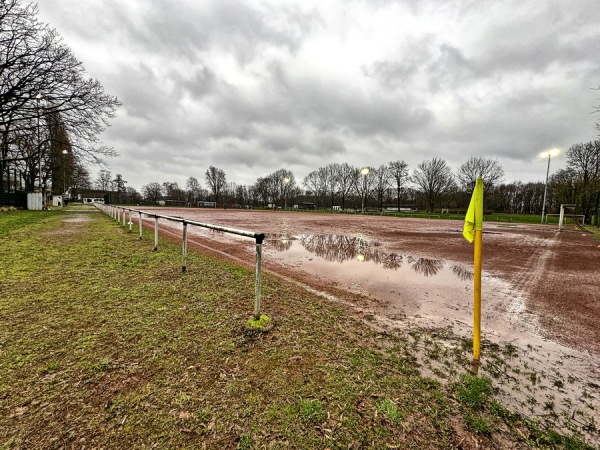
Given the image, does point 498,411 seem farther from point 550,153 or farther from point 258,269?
point 550,153

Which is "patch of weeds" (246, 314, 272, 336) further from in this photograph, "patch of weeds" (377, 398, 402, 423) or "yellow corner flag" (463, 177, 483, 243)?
"yellow corner flag" (463, 177, 483, 243)

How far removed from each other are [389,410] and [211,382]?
1556 mm

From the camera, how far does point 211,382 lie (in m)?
2.39

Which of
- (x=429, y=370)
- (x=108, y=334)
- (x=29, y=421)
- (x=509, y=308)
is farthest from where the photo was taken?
(x=509, y=308)

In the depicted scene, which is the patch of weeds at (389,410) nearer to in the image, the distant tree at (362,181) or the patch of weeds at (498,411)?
the patch of weeds at (498,411)

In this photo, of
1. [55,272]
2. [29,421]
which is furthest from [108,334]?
[55,272]

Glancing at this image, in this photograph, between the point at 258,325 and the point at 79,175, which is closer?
the point at 258,325

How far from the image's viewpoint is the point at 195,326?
3.38 meters

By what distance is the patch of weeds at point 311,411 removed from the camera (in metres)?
2.04

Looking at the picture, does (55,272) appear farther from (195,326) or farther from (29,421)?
(29,421)

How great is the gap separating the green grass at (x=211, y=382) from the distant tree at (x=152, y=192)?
10275 cm

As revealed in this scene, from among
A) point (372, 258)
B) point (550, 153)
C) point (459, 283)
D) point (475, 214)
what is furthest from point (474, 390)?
point (550, 153)

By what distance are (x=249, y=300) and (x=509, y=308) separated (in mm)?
4782

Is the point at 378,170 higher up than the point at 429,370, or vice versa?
the point at 378,170
